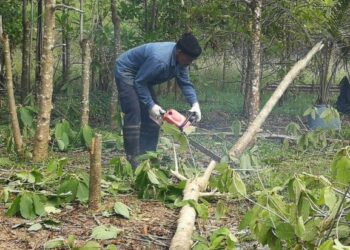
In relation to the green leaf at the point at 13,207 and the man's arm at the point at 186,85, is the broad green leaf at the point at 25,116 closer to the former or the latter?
the man's arm at the point at 186,85

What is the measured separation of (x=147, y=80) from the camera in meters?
4.92

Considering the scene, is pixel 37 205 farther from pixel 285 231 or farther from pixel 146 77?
pixel 146 77

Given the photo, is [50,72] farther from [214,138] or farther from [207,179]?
[214,138]

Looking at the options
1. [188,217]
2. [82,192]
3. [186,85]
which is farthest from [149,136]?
[188,217]

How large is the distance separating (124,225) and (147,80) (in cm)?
172

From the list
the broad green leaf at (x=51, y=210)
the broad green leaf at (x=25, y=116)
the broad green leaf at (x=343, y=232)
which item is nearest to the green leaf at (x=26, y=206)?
the broad green leaf at (x=51, y=210)

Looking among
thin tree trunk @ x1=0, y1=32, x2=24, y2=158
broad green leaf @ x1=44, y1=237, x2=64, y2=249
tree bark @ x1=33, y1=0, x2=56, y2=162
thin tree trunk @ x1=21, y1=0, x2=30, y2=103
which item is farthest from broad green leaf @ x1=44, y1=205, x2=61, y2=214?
thin tree trunk @ x1=21, y1=0, x2=30, y2=103

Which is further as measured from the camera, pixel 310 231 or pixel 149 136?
pixel 149 136

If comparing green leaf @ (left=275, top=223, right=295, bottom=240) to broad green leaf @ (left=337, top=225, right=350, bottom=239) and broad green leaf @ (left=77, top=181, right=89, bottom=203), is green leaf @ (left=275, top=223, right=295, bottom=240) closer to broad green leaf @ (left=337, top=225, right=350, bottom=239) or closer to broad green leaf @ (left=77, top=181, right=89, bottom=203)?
broad green leaf @ (left=337, top=225, right=350, bottom=239)

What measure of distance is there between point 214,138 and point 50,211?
418 centimetres

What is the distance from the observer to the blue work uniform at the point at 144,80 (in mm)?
4868

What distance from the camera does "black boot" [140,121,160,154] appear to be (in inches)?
221

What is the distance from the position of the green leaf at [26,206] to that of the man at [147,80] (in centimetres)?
178

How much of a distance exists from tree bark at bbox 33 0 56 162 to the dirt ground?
1.25m
